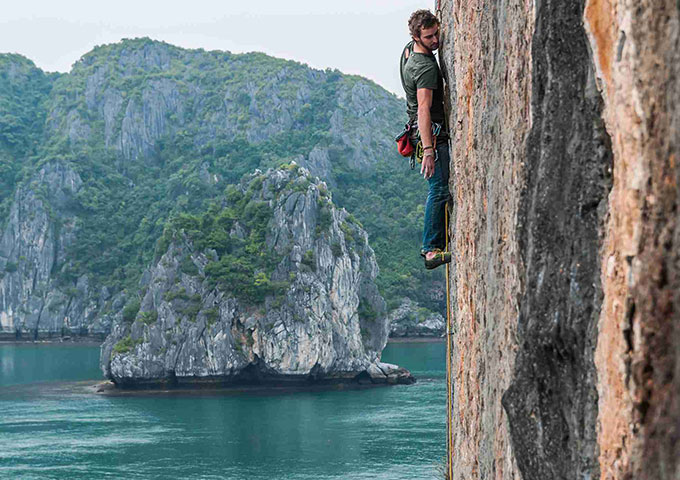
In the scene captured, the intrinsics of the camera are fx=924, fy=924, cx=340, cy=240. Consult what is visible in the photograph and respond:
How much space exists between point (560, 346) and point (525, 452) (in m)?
0.43

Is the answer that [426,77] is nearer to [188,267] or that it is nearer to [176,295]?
[176,295]

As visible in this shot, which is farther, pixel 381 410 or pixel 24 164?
pixel 24 164

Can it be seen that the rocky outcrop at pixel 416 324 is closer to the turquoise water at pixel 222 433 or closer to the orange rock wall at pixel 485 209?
the turquoise water at pixel 222 433

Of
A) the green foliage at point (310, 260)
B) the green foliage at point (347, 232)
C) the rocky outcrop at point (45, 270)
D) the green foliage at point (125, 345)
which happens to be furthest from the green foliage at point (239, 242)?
the rocky outcrop at point (45, 270)

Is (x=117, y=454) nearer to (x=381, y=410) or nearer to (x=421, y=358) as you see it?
(x=381, y=410)

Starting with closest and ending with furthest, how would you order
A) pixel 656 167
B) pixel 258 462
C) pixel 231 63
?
pixel 656 167
pixel 258 462
pixel 231 63

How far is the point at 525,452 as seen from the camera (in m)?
2.59

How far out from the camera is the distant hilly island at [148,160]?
99.1 m

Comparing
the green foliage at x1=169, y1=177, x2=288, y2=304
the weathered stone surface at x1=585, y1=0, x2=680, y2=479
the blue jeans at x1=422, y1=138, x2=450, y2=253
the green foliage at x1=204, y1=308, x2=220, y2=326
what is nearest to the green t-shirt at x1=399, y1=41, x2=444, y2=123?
the blue jeans at x1=422, y1=138, x2=450, y2=253

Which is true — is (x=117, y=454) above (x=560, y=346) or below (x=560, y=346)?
below

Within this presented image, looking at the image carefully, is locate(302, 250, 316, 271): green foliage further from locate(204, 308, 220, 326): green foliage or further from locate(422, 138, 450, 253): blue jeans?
locate(422, 138, 450, 253): blue jeans

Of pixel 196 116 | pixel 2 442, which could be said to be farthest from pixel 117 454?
pixel 196 116

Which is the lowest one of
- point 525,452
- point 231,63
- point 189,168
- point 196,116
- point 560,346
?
point 525,452

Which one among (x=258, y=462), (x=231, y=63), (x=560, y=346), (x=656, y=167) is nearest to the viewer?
(x=656, y=167)
